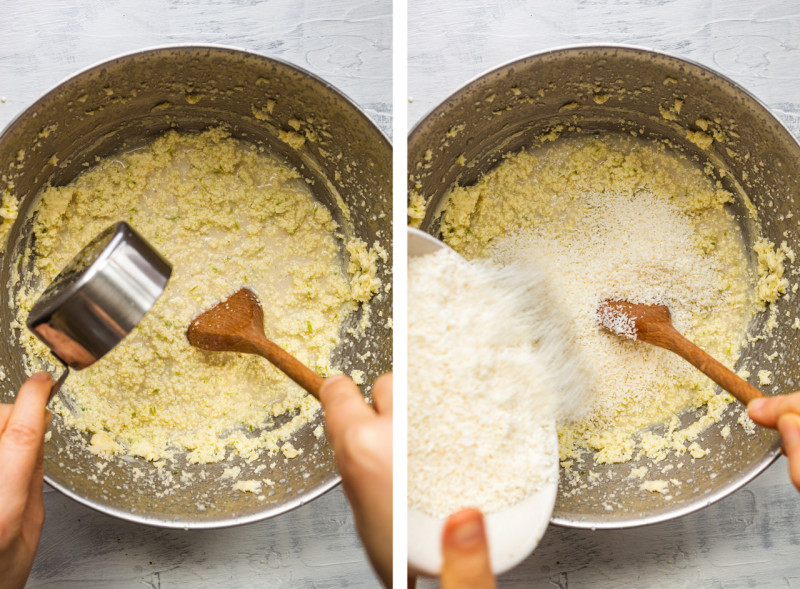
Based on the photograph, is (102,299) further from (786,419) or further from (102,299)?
(786,419)

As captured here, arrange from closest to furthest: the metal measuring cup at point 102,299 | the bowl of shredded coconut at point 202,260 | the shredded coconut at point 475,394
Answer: the shredded coconut at point 475,394 → the metal measuring cup at point 102,299 → the bowl of shredded coconut at point 202,260

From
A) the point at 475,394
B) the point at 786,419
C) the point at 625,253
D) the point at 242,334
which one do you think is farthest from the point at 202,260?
the point at 786,419

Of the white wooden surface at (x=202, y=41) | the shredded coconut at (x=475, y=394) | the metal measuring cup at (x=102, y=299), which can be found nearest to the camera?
the shredded coconut at (x=475, y=394)

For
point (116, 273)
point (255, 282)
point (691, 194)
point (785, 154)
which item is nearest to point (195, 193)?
point (255, 282)

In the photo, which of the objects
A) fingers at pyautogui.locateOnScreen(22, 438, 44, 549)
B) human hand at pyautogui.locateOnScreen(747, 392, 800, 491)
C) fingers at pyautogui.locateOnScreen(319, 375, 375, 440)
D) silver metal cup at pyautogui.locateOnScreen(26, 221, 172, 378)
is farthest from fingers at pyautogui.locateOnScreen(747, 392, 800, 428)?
fingers at pyautogui.locateOnScreen(22, 438, 44, 549)

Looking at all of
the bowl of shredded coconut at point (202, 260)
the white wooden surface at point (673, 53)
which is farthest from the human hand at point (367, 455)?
the white wooden surface at point (673, 53)

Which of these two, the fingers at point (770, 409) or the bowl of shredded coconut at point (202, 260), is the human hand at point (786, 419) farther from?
the bowl of shredded coconut at point (202, 260)

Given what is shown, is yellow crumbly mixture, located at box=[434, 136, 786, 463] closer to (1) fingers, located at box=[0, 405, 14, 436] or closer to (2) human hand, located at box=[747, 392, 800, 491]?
(2) human hand, located at box=[747, 392, 800, 491]
